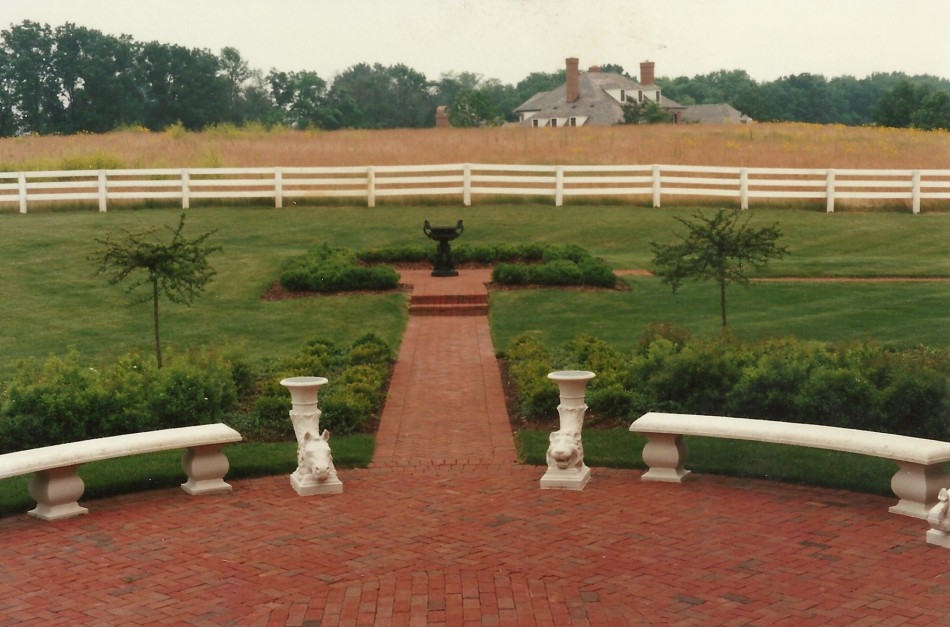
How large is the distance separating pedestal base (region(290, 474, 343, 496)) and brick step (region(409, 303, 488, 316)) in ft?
26.5

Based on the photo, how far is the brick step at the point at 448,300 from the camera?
16938 millimetres

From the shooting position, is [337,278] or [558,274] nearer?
[337,278]

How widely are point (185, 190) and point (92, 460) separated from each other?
19040 millimetres

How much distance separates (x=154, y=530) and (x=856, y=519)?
489 cm

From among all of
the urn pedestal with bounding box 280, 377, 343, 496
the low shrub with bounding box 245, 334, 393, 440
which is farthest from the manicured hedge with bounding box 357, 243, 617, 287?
the urn pedestal with bounding box 280, 377, 343, 496

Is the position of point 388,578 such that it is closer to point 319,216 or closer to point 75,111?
A: point 319,216

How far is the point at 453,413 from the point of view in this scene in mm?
11320

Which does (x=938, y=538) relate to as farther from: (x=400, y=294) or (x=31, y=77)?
(x=31, y=77)

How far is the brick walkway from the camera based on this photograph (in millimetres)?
6184

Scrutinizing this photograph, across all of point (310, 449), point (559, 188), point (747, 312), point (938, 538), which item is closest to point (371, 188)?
point (559, 188)

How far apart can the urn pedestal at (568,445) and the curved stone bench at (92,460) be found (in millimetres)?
2499

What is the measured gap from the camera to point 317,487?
868 cm

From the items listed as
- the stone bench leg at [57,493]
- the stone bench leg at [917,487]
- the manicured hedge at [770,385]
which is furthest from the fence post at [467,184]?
the stone bench leg at [917,487]

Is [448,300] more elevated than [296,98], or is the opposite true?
[296,98]
